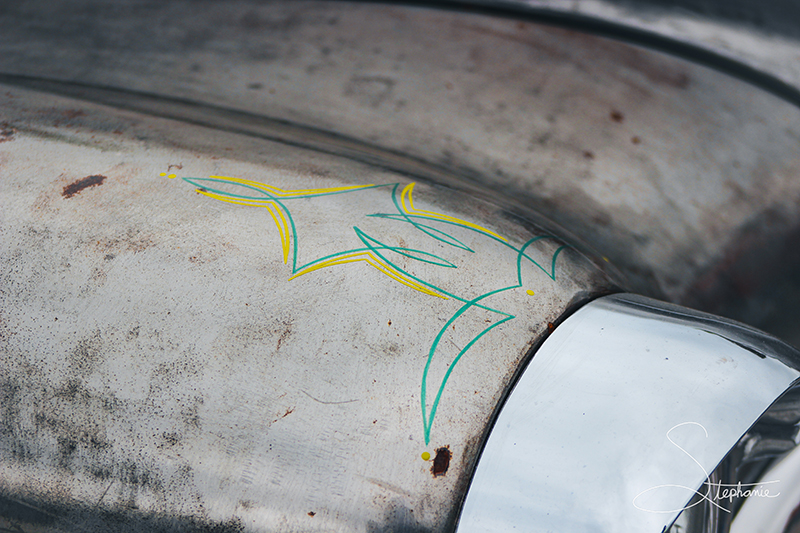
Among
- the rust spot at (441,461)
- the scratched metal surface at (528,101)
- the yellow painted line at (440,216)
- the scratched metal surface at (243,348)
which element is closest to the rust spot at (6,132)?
the scratched metal surface at (243,348)

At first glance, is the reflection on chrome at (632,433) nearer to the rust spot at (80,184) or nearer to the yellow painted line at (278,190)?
the yellow painted line at (278,190)

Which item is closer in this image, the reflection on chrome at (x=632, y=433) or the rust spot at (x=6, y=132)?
the reflection on chrome at (x=632, y=433)

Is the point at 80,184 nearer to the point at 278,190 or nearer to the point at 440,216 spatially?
the point at 278,190

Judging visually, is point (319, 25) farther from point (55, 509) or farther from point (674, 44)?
point (55, 509)

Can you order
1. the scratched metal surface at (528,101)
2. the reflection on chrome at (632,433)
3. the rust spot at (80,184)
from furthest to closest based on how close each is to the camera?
the scratched metal surface at (528,101), the rust spot at (80,184), the reflection on chrome at (632,433)

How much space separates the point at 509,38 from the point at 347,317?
31.5 inches

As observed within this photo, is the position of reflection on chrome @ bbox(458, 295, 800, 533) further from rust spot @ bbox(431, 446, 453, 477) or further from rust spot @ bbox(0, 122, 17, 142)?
rust spot @ bbox(0, 122, 17, 142)

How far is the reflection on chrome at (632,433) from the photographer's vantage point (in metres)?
0.48

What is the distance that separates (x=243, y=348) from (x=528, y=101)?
0.77 meters

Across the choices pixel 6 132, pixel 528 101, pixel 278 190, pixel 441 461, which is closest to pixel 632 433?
pixel 441 461

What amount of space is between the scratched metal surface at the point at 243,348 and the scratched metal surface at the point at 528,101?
0.31 metres

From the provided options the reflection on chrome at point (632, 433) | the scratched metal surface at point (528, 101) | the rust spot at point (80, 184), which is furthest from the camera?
the scratched metal surface at point (528, 101)

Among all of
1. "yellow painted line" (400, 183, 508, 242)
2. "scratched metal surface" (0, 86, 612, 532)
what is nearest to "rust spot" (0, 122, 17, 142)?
"scratched metal surface" (0, 86, 612, 532)

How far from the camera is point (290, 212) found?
669 mm
